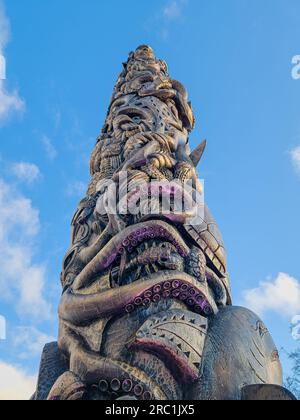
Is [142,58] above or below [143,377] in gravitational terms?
above

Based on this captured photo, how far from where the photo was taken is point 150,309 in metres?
4.04

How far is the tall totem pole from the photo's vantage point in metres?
3.60

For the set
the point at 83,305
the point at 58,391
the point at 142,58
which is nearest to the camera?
the point at 58,391

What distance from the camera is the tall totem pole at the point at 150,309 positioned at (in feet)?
11.8

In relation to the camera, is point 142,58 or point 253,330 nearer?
point 253,330

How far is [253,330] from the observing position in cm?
418

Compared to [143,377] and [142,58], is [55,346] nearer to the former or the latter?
[143,377]

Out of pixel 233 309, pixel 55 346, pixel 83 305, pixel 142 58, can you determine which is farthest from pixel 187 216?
pixel 142 58

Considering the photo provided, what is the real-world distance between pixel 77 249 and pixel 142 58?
16.3 feet
